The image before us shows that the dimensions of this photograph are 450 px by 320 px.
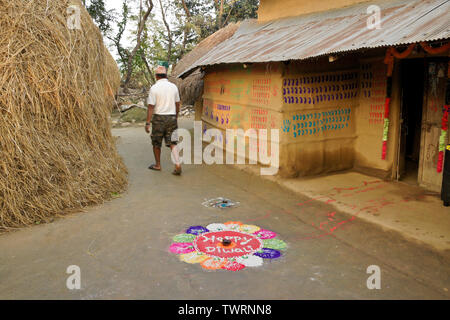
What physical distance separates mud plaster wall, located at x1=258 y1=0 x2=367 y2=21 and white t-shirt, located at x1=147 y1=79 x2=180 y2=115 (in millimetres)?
3282

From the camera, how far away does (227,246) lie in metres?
4.27

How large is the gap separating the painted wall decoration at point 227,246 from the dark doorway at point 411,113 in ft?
11.5

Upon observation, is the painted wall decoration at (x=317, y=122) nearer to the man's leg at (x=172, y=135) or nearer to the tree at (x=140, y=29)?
the man's leg at (x=172, y=135)

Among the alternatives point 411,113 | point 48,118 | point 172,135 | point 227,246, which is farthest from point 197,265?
point 411,113

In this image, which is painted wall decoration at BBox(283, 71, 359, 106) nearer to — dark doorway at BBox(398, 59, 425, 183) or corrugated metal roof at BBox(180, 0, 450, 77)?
corrugated metal roof at BBox(180, 0, 450, 77)

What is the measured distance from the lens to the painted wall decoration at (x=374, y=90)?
6.83m

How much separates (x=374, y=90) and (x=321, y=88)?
0.95 m

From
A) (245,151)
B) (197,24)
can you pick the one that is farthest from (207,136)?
(197,24)

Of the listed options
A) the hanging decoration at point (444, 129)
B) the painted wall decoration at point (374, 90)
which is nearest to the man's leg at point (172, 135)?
the painted wall decoration at point (374, 90)

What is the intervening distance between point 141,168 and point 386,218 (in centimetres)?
482

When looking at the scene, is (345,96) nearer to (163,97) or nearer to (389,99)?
(389,99)
